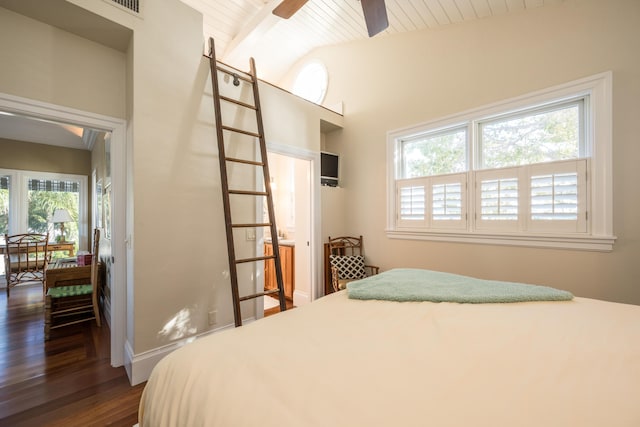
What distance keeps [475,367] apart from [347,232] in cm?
282

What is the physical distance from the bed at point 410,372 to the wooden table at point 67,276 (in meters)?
2.86

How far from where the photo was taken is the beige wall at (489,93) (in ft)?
6.38

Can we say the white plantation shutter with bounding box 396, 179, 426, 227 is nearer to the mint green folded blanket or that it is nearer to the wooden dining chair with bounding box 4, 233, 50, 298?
the mint green folded blanket

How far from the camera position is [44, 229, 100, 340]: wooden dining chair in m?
2.74

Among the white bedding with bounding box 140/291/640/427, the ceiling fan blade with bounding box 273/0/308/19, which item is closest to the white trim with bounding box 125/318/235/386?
the white bedding with bounding box 140/291/640/427

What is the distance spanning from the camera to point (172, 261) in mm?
2100

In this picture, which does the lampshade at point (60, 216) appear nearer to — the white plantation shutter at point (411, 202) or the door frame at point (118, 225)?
the door frame at point (118, 225)

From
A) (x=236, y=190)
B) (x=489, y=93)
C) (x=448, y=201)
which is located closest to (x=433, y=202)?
(x=448, y=201)

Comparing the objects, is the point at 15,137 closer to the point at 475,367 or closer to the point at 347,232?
the point at 347,232

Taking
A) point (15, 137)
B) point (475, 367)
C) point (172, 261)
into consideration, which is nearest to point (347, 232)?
point (172, 261)

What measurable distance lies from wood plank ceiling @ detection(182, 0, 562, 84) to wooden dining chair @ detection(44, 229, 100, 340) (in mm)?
2890

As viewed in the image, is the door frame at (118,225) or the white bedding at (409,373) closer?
the white bedding at (409,373)

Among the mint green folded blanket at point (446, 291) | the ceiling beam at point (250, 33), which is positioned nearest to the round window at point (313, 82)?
the ceiling beam at point (250, 33)

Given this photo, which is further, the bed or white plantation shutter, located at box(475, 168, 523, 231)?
white plantation shutter, located at box(475, 168, 523, 231)
